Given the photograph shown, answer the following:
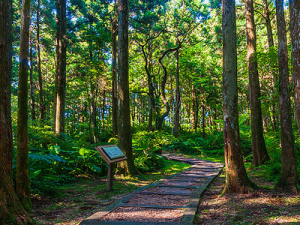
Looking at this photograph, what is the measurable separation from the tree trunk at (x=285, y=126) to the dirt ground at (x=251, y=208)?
0.46 m

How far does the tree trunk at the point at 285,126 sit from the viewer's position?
544 centimetres

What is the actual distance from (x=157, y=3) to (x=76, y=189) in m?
12.4

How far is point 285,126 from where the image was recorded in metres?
5.59

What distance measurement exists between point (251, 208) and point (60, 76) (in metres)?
9.61

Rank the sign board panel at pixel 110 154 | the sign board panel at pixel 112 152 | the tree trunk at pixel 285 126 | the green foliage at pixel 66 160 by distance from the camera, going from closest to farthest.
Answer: the tree trunk at pixel 285 126 < the sign board panel at pixel 110 154 < the sign board panel at pixel 112 152 < the green foliage at pixel 66 160

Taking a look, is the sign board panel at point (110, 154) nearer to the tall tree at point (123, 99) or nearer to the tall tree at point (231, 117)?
the tall tree at point (123, 99)

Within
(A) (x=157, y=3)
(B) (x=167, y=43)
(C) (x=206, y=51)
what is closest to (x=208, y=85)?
(C) (x=206, y=51)

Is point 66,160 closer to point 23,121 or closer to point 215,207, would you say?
point 23,121

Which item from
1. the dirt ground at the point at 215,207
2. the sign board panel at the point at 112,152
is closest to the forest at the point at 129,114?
the dirt ground at the point at 215,207

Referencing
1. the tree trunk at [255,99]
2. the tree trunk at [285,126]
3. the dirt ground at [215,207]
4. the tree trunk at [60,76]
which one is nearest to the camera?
the dirt ground at [215,207]

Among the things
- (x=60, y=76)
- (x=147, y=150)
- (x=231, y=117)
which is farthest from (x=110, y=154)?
(x=60, y=76)

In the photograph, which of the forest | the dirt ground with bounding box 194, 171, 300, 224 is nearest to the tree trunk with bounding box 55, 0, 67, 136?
the forest

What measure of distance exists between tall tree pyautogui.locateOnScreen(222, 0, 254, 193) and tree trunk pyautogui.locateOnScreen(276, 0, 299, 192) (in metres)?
1.00

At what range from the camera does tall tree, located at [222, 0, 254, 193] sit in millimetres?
5250
